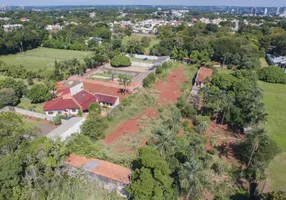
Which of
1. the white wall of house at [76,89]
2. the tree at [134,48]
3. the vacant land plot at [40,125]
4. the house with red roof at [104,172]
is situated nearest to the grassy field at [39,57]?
the tree at [134,48]

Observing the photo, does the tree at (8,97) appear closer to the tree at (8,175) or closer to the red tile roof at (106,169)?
the red tile roof at (106,169)

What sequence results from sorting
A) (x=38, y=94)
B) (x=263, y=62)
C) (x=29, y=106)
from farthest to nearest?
1. (x=263, y=62)
2. (x=29, y=106)
3. (x=38, y=94)

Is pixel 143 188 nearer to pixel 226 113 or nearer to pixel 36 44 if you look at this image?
pixel 226 113

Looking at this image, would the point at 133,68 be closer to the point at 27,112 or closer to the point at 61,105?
the point at 61,105

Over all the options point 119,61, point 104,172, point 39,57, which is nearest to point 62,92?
point 119,61

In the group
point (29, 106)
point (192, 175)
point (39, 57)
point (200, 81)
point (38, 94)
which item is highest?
point (192, 175)

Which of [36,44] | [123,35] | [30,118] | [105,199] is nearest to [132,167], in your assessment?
[105,199]
